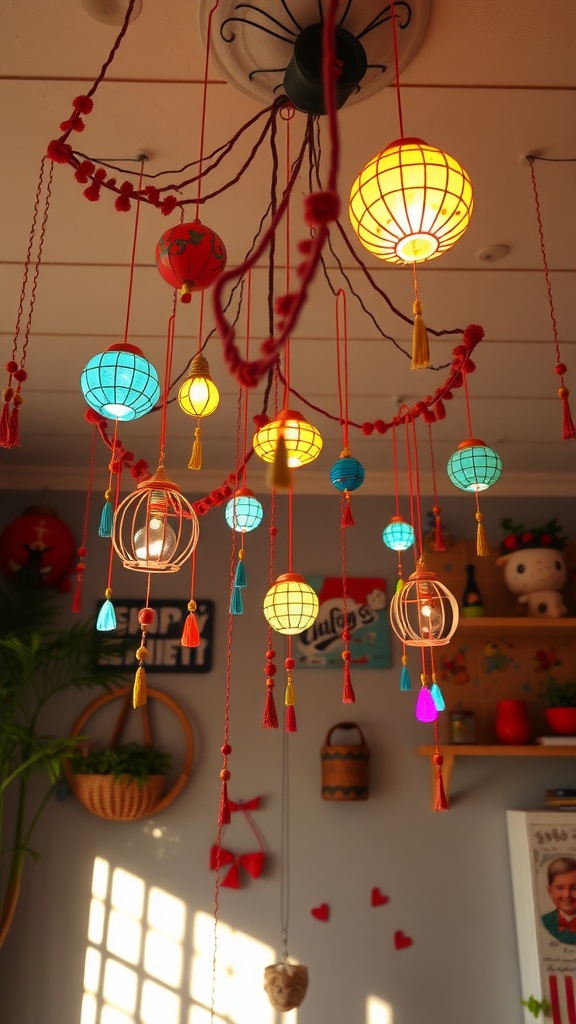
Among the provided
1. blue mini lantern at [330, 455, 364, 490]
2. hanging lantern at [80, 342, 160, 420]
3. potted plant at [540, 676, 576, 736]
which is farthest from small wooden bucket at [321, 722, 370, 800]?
hanging lantern at [80, 342, 160, 420]

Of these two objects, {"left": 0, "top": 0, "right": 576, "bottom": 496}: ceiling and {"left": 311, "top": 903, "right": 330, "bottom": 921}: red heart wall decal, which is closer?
{"left": 0, "top": 0, "right": 576, "bottom": 496}: ceiling

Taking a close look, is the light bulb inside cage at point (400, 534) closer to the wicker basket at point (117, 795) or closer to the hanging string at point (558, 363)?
the hanging string at point (558, 363)

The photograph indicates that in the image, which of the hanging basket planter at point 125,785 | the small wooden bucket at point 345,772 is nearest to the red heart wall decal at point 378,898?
the small wooden bucket at point 345,772

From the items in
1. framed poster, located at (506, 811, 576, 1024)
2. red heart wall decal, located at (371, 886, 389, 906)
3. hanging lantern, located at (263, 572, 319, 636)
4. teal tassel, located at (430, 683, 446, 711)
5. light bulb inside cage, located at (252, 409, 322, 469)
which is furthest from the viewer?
red heart wall decal, located at (371, 886, 389, 906)

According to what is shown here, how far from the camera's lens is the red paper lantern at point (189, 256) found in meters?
1.39

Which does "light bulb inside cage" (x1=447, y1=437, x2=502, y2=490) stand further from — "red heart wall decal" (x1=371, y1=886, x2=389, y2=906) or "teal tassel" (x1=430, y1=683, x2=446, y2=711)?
"red heart wall decal" (x1=371, y1=886, x2=389, y2=906)

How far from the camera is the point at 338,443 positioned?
3387 mm

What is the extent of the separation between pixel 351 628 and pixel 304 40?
2606mm

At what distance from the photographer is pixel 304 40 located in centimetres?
139

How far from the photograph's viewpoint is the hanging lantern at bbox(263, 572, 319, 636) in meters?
1.90

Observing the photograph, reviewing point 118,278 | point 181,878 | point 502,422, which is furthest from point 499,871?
point 118,278

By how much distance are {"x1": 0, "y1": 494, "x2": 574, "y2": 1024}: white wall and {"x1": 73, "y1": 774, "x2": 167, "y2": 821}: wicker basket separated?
0.18 m

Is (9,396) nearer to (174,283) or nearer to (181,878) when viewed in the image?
(174,283)

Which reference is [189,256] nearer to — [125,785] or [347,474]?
[347,474]
